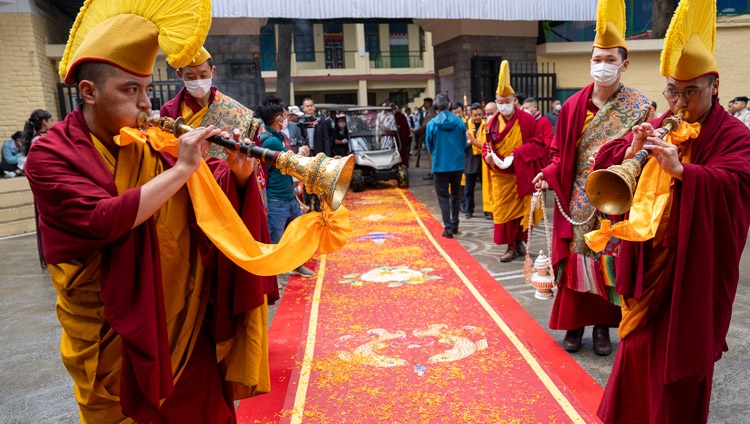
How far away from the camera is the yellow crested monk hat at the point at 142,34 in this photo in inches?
76.4

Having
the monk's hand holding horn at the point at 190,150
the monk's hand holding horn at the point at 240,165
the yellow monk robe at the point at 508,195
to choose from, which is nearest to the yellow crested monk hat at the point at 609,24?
the monk's hand holding horn at the point at 240,165

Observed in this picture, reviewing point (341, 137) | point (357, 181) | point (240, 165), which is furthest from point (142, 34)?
point (341, 137)

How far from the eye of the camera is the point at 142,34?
1980 mm

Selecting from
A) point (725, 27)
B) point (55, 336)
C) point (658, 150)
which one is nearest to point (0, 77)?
point (55, 336)

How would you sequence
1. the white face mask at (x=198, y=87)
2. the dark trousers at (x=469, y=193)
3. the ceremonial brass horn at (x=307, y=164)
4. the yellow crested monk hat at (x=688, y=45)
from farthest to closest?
the dark trousers at (x=469, y=193) < the white face mask at (x=198, y=87) < the yellow crested monk hat at (x=688, y=45) < the ceremonial brass horn at (x=307, y=164)

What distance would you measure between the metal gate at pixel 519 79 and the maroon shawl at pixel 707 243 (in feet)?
34.7

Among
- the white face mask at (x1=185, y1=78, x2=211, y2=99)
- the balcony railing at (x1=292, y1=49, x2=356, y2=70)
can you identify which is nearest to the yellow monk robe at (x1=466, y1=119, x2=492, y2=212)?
the white face mask at (x1=185, y1=78, x2=211, y2=99)

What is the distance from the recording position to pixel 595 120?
3.69m

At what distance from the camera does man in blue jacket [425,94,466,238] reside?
7.75m

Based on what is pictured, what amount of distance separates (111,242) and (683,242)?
7.04ft

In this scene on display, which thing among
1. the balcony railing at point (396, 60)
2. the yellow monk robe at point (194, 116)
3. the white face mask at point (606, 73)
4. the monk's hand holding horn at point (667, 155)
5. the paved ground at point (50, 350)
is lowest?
the paved ground at point (50, 350)

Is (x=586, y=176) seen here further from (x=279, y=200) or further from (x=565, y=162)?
(x=279, y=200)

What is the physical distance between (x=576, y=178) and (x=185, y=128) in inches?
104

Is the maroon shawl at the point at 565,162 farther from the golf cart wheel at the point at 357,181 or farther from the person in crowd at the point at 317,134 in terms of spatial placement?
the golf cart wheel at the point at 357,181
